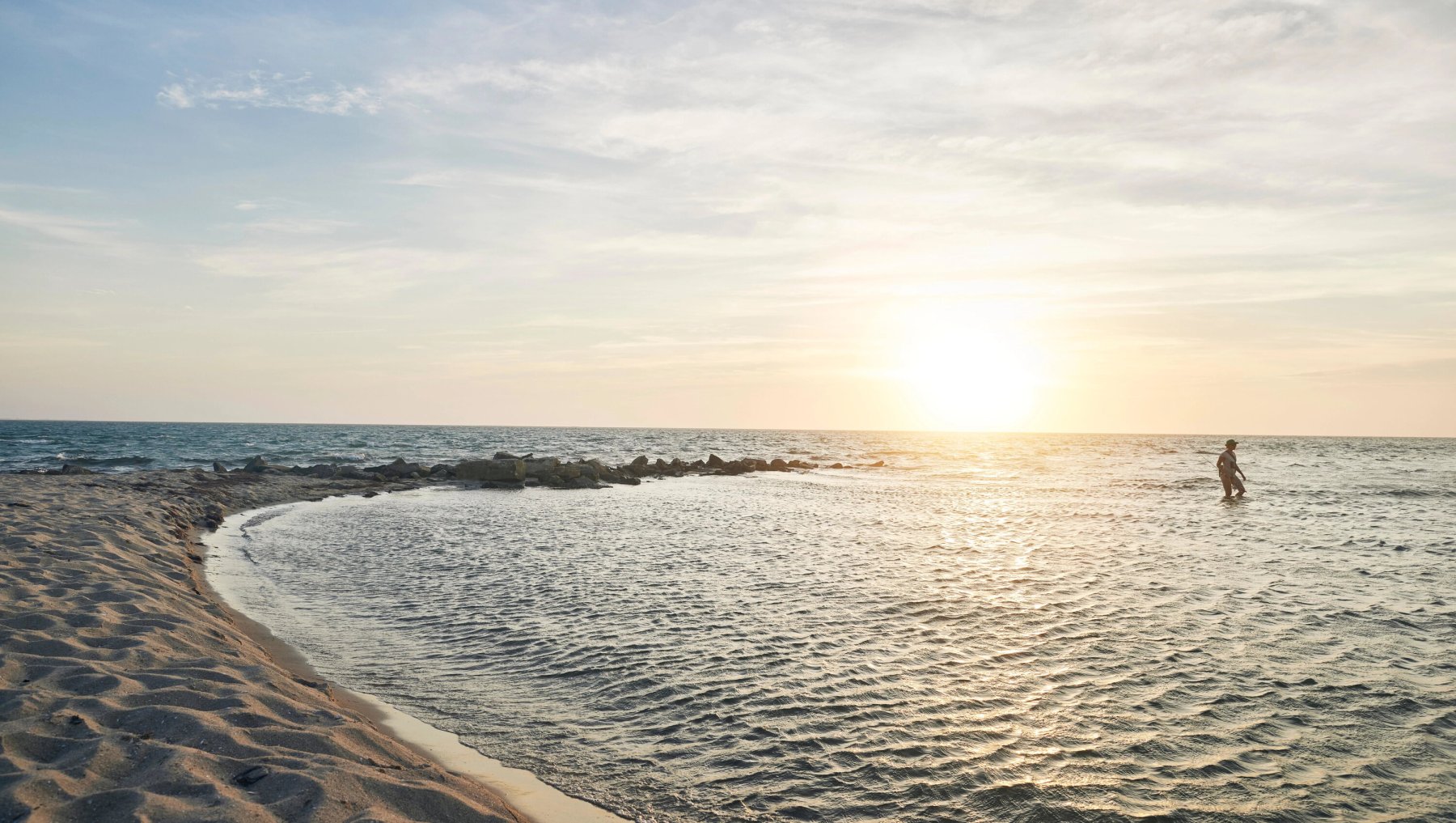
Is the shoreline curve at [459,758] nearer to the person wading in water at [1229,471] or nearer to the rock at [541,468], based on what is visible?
the rock at [541,468]

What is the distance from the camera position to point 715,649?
10.2 metres

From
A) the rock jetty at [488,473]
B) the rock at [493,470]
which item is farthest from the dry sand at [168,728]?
the rock jetty at [488,473]

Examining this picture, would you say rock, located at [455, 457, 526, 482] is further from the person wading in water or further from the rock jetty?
the person wading in water

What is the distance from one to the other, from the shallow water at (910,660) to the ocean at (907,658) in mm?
44

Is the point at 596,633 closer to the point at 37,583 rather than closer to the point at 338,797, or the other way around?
the point at 338,797

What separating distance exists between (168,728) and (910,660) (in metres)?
7.58

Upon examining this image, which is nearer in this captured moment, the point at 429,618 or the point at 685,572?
the point at 429,618

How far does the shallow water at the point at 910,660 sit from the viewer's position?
255 inches

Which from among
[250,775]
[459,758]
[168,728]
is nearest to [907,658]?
[459,758]

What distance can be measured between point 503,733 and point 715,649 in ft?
11.1

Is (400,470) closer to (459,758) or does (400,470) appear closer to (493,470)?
(493,470)

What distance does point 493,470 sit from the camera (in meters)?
40.1

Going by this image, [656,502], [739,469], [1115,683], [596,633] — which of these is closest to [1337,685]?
[1115,683]

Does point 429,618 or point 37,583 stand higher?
point 37,583
